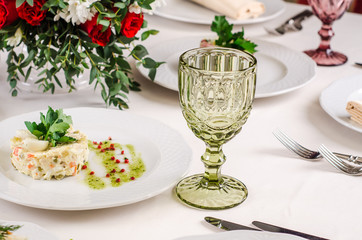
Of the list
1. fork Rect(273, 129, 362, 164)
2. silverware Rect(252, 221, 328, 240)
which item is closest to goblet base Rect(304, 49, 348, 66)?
fork Rect(273, 129, 362, 164)

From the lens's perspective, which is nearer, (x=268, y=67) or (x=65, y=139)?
(x=65, y=139)

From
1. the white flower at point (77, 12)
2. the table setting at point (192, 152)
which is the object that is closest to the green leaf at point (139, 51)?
the table setting at point (192, 152)

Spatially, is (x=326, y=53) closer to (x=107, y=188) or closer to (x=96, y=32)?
(x=96, y=32)

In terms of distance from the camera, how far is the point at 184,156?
1141 millimetres

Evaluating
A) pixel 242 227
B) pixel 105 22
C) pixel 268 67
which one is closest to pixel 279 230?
pixel 242 227

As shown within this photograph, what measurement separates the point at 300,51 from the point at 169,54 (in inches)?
17.3

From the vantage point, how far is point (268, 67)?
1.67 metres

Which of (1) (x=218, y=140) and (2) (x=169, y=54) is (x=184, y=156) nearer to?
(1) (x=218, y=140)

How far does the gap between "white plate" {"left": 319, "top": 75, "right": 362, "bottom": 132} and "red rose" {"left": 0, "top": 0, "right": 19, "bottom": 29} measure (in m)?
0.75

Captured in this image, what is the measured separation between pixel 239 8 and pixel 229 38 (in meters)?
0.51

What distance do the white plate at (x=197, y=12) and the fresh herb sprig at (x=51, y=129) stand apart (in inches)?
38.2

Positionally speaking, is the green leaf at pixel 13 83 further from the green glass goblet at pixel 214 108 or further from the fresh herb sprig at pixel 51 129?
the green glass goblet at pixel 214 108

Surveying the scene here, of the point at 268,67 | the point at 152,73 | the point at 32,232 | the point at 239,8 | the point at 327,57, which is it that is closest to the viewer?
the point at 32,232

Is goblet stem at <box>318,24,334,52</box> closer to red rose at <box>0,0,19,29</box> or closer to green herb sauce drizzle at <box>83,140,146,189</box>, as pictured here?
green herb sauce drizzle at <box>83,140,146,189</box>
